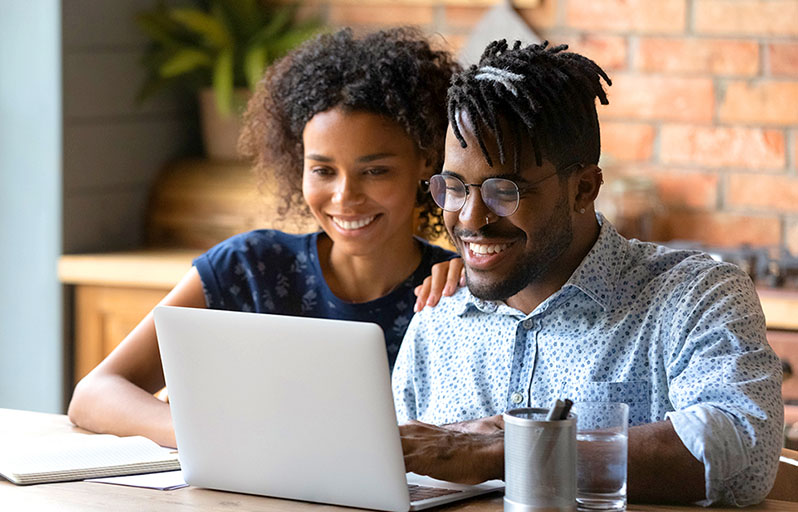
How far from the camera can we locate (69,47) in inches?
135

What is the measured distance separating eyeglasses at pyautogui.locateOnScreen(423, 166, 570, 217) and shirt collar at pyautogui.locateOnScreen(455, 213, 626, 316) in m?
A: 0.14

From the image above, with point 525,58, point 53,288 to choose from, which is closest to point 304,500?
point 525,58

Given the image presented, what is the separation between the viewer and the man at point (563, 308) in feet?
4.90

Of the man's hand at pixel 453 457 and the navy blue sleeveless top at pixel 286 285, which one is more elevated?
the navy blue sleeveless top at pixel 286 285

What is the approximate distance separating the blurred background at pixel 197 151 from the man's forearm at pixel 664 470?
1.50 m

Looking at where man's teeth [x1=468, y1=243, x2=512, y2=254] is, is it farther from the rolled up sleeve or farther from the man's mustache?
the rolled up sleeve

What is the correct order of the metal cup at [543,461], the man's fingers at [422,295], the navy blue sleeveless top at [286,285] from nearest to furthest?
the metal cup at [543,461] < the man's fingers at [422,295] < the navy blue sleeveless top at [286,285]

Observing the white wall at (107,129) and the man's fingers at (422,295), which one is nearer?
the man's fingers at (422,295)

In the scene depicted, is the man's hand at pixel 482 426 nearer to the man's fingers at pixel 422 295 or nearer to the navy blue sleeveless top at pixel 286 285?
the man's fingers at pixel 422 295

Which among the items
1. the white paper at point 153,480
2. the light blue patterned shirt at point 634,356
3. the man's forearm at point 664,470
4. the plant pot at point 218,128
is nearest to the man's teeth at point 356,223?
the light blue patterned shirt at point 634,356

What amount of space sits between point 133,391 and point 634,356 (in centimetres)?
85

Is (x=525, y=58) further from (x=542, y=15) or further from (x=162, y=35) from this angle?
(x=162, y=35)

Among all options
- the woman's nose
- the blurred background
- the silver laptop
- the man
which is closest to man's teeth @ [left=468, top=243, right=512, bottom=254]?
the man

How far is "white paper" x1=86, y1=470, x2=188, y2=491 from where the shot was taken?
5.09 feet
